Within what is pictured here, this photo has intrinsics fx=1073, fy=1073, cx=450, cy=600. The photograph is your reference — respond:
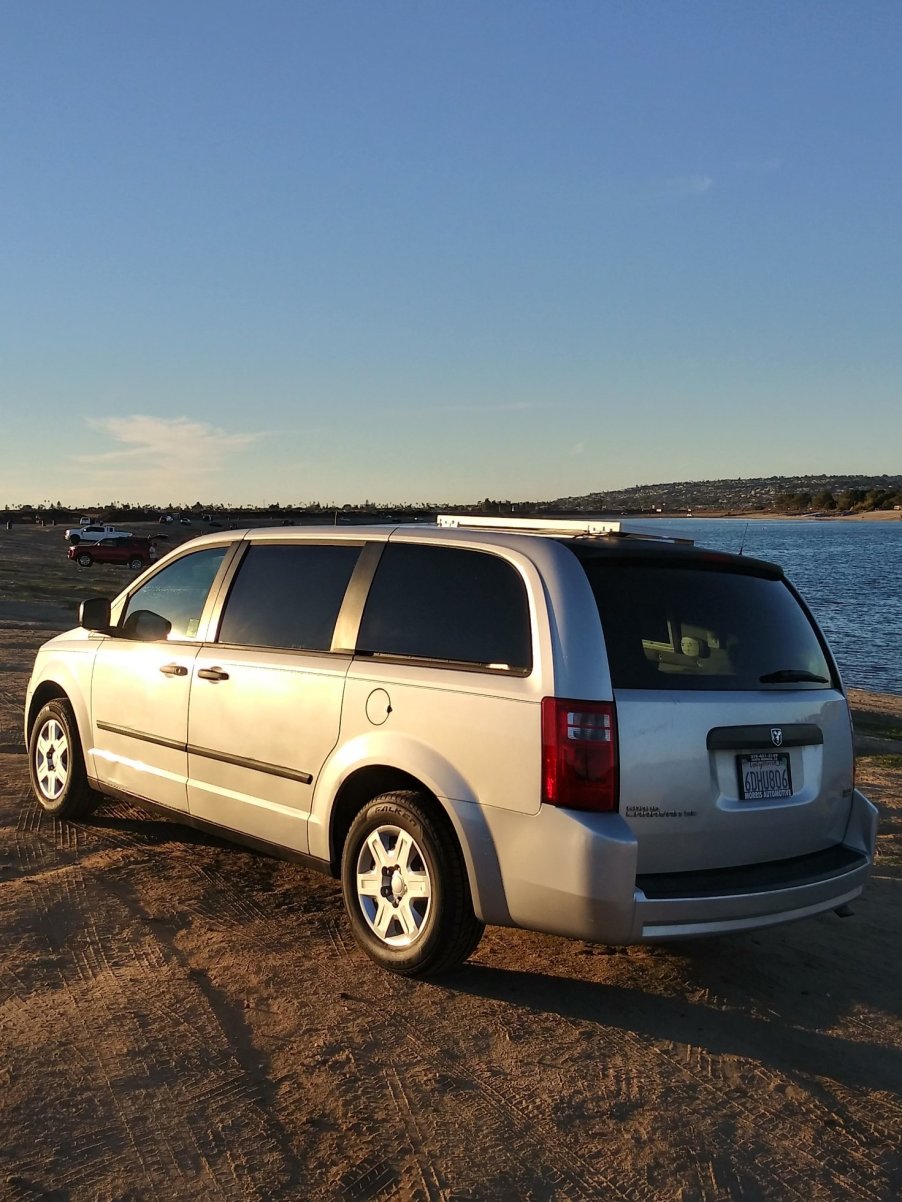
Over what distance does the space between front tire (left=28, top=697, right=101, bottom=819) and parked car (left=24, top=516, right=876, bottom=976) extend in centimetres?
139

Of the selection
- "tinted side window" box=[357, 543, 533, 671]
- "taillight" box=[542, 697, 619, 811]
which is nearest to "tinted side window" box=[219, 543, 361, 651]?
"tinted side window" box=[357, 543, 533, 671]

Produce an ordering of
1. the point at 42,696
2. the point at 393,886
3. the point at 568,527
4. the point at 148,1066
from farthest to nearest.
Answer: the point at 42,696, the point at 568,527, the point at 393,886, the point at 148,1066

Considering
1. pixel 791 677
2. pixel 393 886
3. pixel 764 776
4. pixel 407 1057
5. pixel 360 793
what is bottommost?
A: pixel 407 1057

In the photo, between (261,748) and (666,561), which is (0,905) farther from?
(666,561)

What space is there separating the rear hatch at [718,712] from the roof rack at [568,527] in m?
0.25

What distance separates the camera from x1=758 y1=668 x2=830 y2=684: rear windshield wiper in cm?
432

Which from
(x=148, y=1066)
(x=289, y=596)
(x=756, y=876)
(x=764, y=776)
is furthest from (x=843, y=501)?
(x=148, y=1066)

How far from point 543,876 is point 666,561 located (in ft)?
4.41

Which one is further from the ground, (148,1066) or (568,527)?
(568,527)

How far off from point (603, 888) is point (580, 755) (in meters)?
0.47

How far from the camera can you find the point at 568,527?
4.55 m

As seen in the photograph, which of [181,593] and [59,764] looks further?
[59,764]

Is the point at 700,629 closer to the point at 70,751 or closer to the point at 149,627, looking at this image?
the point at 149,627

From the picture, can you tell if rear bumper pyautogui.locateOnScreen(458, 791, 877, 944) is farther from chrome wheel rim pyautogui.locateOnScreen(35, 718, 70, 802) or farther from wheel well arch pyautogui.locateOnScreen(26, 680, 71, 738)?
wheel well arch pyautogui.locateOnScreen(26, 680, 71, 738)
